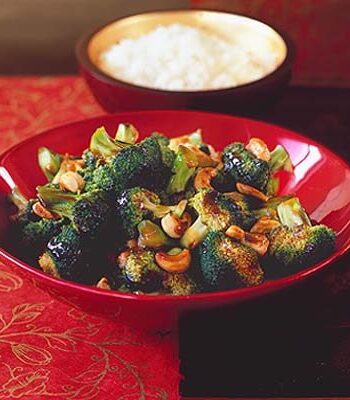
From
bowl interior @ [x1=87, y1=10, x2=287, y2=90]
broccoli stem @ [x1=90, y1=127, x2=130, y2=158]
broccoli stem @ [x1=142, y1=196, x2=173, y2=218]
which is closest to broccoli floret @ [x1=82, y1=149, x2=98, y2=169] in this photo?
broccoli stem @ [x1=90, y1=127, x2=130, y2=158]

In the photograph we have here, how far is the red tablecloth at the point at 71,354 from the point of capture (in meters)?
0.98

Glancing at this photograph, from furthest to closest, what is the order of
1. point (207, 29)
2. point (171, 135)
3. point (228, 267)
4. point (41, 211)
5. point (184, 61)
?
point (207, 29) → point (184, 61) → point (171, 135) → point (41, 211) → point (228, 267)

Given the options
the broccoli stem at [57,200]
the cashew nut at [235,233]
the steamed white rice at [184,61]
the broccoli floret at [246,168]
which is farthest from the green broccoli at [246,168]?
the steamed white rice at [184,61]

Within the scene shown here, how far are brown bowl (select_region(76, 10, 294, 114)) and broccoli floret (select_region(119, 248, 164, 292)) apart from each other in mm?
498

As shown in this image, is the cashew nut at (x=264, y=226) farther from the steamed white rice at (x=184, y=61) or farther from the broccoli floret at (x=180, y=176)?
the steamed white rice at (x=184, y=61)

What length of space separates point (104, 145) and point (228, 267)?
0.27 m

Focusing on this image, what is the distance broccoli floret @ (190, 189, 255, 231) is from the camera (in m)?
1.01

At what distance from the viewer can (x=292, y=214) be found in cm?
107

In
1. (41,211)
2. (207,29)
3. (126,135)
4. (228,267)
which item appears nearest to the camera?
(228,267)

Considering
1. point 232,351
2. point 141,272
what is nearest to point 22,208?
point 141,272

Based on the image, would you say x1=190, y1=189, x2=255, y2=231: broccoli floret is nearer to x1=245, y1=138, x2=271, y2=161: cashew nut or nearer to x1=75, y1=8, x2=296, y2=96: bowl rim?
x1=245, y1=138, x2=271, y2=161: cashew nut

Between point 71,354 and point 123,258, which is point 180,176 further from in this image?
point 71,354

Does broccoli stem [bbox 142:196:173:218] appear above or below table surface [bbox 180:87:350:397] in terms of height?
above

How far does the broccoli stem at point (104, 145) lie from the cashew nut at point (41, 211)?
11 cm
